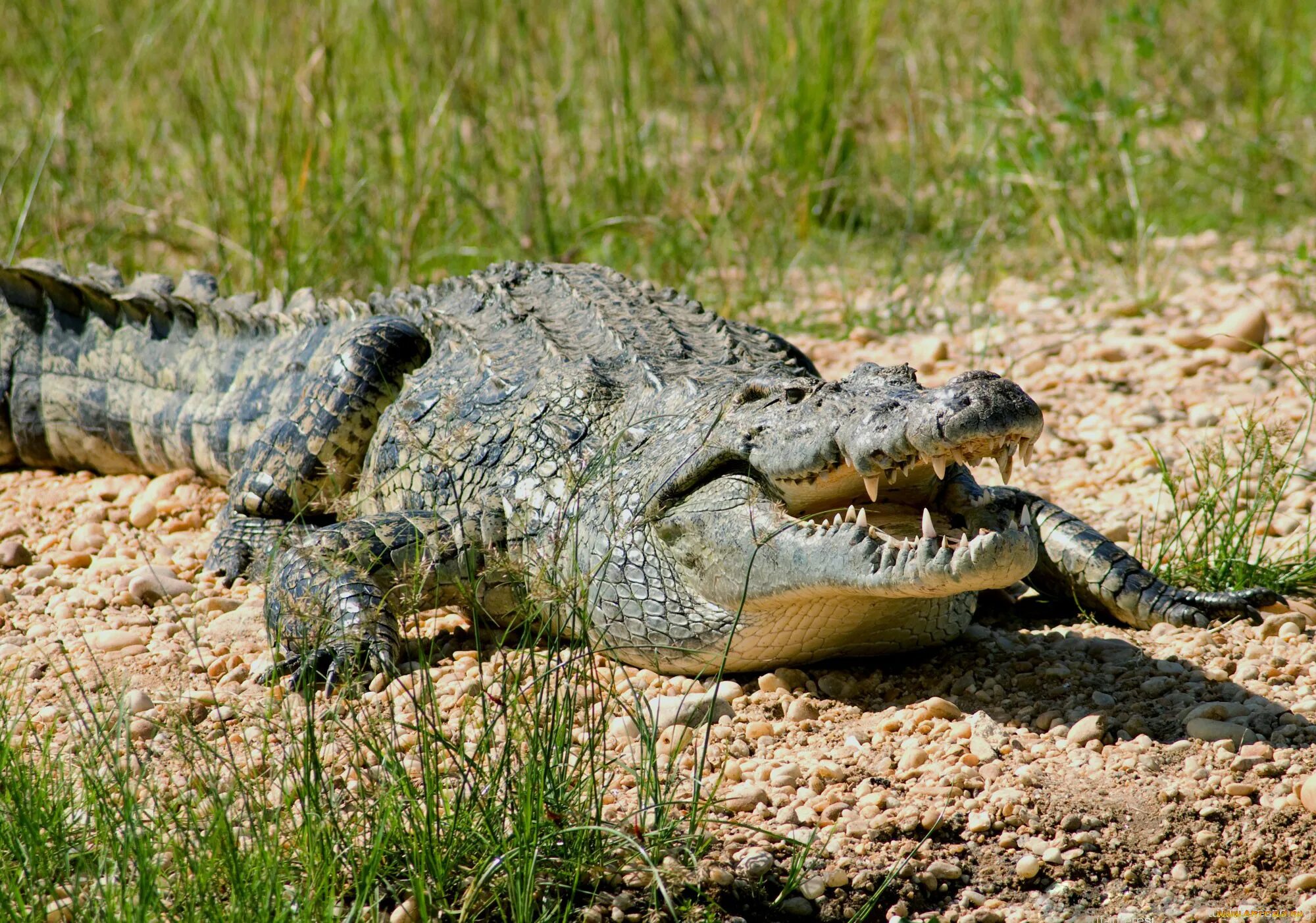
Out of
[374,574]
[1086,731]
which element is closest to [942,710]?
[1086,731]

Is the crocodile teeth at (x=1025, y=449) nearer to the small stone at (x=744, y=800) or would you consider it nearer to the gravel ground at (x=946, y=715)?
the gravel ground at (x=946, y=715)

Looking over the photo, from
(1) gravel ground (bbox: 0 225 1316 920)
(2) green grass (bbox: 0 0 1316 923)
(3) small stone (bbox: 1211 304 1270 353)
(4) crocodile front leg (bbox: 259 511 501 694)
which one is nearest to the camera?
(1) gravel ground (bbox: 0 225 1316 920)

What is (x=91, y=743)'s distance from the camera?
9.81ft

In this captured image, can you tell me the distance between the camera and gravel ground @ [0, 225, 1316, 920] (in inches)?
107

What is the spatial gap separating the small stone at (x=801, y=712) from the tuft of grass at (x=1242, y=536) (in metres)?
1.33

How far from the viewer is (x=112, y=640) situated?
377cm

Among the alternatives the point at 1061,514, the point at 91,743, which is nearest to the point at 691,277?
the point at 1061,514

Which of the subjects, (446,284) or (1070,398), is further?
(1070,398)

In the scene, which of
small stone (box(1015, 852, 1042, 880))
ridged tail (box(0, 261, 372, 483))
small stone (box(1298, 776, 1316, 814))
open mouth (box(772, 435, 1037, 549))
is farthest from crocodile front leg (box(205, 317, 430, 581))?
small stone (box(1298, 776, 1316, 814))

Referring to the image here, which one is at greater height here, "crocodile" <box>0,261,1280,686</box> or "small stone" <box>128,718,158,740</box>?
"crocodile" <box>0,261,1280,686</box>

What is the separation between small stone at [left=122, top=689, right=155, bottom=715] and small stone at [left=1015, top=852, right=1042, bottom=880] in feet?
6.94

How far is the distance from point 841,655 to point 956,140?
5109mm

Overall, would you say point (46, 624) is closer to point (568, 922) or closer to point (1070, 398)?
point (568, 922)

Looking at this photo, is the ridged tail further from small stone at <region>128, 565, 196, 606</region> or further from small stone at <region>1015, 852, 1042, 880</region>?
small stone at <region>1015, 852, 1042, 880</region>
